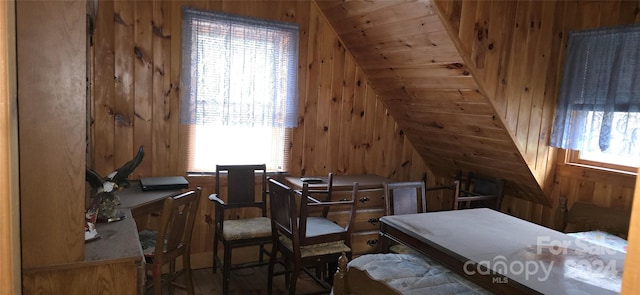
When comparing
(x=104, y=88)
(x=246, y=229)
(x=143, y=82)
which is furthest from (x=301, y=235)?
(x=104, y=88)

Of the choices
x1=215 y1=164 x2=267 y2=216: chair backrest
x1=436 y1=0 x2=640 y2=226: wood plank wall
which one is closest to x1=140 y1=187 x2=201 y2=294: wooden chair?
x1=215 y1=164 x2=267 y2=216: chair backrest

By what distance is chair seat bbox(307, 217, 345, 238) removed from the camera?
2.79 metres

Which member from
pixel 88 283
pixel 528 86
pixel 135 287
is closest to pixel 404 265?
pixel 135 287

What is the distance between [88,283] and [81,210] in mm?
296

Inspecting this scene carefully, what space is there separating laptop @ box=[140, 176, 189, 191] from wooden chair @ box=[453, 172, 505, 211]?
2.07m

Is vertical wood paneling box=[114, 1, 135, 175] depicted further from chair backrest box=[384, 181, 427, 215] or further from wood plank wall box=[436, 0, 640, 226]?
wood plank wall box=[436, 0, 640, 226]

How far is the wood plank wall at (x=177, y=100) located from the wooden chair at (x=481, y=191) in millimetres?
692

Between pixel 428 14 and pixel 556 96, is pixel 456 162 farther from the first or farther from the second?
pixel 428 14

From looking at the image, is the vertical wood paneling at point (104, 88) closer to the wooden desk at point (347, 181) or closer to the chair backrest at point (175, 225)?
the chair backrest at point (175, 225)

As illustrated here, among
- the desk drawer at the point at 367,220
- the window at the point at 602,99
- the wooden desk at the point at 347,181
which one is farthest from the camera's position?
the desk drawer at the point at 367,220

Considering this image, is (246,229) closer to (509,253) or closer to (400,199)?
(400,199)

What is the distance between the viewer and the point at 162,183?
9.28 feet

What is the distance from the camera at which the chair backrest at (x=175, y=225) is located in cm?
213

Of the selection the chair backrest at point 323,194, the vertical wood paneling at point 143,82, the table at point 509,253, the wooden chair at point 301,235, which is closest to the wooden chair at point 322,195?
the chair backrest at point 323,194
